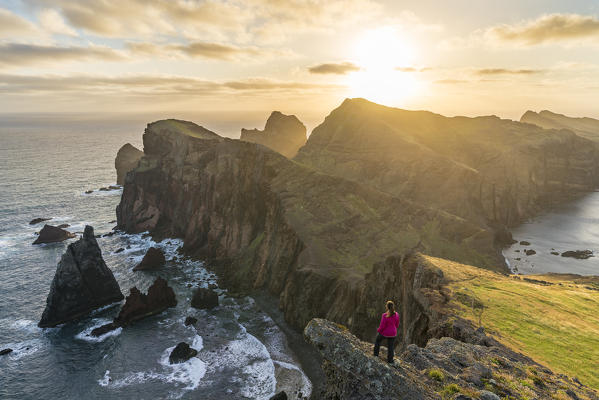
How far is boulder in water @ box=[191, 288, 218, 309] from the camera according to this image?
225 ft

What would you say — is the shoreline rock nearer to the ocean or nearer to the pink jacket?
the ocean

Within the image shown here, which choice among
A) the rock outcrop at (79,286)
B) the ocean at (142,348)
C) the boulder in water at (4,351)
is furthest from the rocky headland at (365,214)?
the boulder in water at (4,351)

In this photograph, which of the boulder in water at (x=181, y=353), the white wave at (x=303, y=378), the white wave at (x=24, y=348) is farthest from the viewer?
the white wave at (x=24, y=348)

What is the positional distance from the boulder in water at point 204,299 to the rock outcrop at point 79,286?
18351 millimetres

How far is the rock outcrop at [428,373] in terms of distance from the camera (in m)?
13.1

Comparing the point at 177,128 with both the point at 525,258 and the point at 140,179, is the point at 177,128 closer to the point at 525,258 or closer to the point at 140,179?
the point at 140,179

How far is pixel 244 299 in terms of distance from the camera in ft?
237

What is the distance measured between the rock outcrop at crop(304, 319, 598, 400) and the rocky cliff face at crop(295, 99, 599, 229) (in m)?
96.6

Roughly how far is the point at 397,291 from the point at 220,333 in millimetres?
35112

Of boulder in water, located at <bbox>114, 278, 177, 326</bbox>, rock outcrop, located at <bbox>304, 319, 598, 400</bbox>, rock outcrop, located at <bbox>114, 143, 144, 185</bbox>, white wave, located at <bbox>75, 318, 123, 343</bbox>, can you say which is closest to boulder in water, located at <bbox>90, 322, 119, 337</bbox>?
white wave, located at <bbox>75, 318, 123, 343</bbox>

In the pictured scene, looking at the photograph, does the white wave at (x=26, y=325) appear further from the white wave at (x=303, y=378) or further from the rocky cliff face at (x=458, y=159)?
the rocky cliff face at (x=458, y=159)

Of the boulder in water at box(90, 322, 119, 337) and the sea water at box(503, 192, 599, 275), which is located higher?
the sea water at box(503, 192, 599, 275)

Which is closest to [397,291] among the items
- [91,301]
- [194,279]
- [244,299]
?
[244,299]

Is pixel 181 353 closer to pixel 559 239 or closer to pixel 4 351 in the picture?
pixel 4 351
